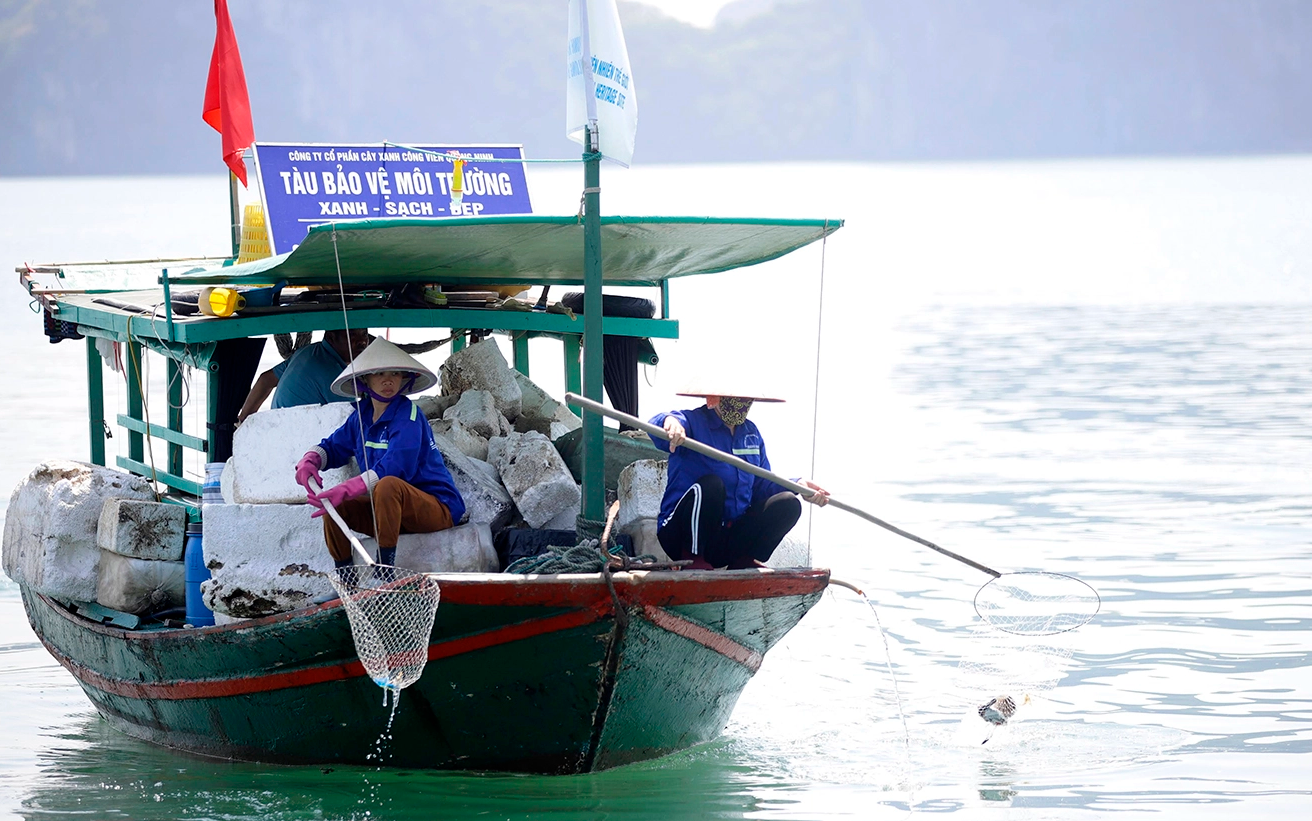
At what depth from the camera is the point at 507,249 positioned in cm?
744

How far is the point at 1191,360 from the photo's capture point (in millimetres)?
24266

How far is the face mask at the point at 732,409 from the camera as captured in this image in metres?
7.18

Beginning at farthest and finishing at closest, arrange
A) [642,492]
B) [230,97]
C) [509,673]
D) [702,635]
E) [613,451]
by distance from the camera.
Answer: [230,97]
[613,451]
[642,492]
[702,635]
[509,673]

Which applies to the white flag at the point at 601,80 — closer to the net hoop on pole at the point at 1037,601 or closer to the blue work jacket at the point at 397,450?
the blue work jacket at the point at 397,450

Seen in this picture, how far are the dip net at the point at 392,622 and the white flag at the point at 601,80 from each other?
2055mm

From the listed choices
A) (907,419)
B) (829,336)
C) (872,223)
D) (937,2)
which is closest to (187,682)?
(907,419)

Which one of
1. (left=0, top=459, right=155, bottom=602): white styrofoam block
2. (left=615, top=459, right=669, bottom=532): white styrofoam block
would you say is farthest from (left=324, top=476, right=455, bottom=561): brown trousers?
(left=0, top=459, right=155, bottom=602): white styrofoam block

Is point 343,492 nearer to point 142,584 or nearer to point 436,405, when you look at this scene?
point 142,584

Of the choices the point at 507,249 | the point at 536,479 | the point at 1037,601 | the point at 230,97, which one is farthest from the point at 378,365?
the point at 1037,601

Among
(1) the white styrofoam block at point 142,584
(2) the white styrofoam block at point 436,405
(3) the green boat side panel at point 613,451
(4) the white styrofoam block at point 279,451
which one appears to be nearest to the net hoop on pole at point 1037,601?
(3) the green boat side panel at point 613,451

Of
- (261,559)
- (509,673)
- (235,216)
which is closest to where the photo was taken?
(509,673)

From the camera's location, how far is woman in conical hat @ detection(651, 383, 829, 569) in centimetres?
709

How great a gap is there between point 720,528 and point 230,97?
4.33m

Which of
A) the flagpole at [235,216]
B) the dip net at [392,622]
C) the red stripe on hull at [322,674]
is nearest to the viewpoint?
the dip net at [392,622]
